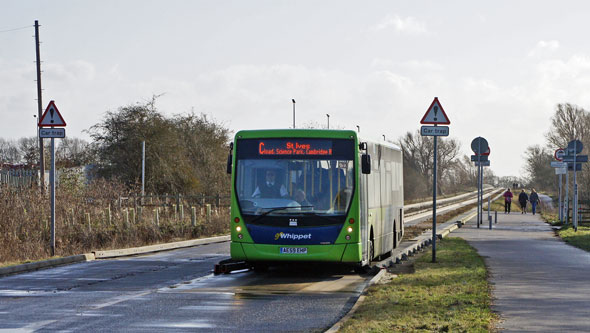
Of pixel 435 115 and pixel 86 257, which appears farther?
pixel 86 257

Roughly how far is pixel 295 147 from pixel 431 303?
5535 millimetres

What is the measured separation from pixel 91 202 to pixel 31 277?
14.9 m

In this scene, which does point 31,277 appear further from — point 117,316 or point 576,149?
point 576,149

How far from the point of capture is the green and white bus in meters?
15.9

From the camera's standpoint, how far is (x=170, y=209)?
37.2 m

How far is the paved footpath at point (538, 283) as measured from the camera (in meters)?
10.2

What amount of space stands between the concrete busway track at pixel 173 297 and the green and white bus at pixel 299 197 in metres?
0.62

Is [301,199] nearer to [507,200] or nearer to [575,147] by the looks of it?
[575,147]

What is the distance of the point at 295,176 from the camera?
16.2m

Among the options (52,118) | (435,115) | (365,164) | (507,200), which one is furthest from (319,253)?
(507,200)

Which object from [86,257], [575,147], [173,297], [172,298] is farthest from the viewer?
[575,147]

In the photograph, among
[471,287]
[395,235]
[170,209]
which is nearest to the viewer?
[471,287]

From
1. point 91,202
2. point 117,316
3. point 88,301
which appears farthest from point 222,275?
point 91,202

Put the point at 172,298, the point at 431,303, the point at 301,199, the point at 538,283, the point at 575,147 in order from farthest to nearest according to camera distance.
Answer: the point at 575,147 < the point at 301,199 < the point at 538,283 < the point at 172,298 < the point at 431,303
